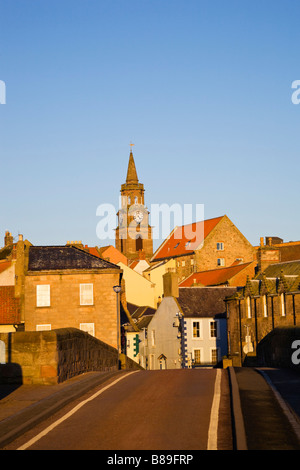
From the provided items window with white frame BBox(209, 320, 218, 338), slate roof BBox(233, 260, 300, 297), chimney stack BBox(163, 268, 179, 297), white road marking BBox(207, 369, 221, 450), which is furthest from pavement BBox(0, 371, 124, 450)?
chimney stack BBox(163, 268, 179, 297)

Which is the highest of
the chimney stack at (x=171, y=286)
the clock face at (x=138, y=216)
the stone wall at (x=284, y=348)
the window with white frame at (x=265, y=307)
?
the clock face at (x=138, y=216)

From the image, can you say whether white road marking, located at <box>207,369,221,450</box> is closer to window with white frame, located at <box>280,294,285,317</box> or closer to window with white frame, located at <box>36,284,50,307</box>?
window with white frame, located at <box>36,284,50,307</box>

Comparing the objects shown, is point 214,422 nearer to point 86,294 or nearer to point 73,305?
point 73,305

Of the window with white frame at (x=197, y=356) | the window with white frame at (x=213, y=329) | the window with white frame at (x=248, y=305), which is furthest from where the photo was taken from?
the window with white frame at (x=213, y=329)

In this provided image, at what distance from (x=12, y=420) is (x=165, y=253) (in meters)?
124

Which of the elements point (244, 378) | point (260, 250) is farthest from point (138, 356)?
point (244, 378)

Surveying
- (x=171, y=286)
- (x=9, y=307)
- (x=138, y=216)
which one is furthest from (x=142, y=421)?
(x=138, y=216)

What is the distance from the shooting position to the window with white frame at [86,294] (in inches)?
2041

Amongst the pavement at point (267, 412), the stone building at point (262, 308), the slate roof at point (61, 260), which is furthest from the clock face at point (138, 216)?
the pavement at point (267, 412)

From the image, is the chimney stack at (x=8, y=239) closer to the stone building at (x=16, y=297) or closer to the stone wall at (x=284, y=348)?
the stone building at (x=16, y=297)

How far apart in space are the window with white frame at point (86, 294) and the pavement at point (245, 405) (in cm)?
2789

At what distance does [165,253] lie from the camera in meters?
138

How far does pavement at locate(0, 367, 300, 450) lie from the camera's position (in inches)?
489

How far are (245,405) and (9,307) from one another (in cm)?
4099
